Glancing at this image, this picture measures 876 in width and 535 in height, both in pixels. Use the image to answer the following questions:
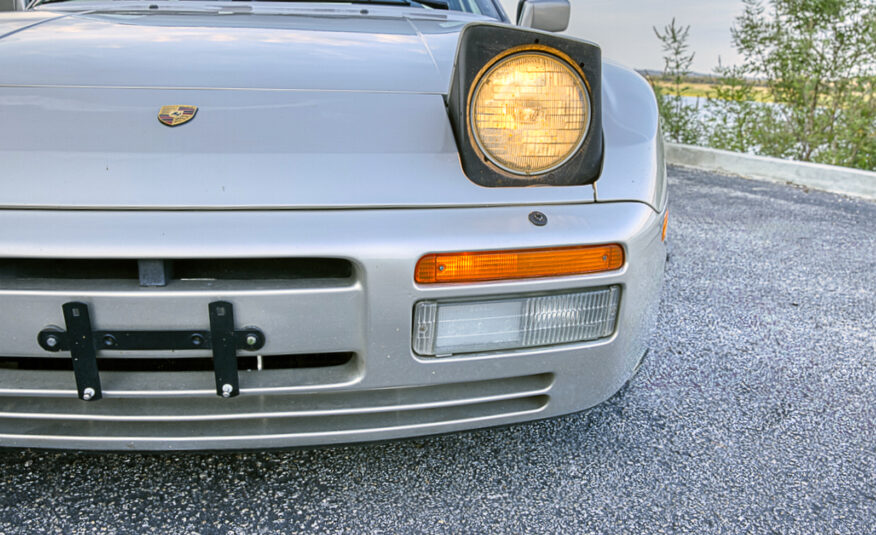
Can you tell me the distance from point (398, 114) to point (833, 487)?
127cm

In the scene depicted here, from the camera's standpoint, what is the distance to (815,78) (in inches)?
227

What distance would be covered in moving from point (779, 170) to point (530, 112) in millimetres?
5133

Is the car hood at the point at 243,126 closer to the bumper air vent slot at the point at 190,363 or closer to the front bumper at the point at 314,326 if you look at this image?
the front bumper at the point at 314,326

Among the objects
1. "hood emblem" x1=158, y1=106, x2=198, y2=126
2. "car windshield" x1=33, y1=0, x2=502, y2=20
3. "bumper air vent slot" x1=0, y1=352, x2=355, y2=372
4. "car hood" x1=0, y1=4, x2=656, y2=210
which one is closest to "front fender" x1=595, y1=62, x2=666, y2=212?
"car hood" x1=0, y1=4, x2=656, y2=210

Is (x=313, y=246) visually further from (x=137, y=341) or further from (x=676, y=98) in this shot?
(x=676, y=98)

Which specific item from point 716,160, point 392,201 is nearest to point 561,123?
point 392,201

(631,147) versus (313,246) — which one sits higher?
(631,147)

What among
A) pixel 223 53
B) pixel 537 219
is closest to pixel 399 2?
pixel 223 53

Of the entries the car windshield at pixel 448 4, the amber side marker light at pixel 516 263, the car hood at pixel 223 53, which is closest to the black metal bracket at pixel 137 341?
the amber side marker light at pixel 516 263

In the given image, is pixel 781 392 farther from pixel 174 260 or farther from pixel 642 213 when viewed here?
pixel 174 260

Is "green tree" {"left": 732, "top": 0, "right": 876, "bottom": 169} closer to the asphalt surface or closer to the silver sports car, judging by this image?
the asphalt surface

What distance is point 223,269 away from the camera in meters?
1.17

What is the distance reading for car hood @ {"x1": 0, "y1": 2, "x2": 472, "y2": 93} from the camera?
1.31 m

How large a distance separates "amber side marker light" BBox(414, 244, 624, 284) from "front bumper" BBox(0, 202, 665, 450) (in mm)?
15
